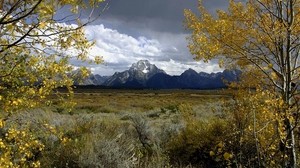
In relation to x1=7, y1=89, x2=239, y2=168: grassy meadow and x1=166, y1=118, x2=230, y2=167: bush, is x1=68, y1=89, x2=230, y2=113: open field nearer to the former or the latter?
x1=166, y1=118, x2=230, y2=167: bush

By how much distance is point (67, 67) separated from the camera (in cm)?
559

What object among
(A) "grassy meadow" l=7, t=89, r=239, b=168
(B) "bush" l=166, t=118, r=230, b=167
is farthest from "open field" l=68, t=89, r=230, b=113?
(A) "grassy meadow" l=7, t=89, r=239, b=168

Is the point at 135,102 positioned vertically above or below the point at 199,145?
below

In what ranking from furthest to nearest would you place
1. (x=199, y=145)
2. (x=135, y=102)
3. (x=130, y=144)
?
(x=135, y=102), (x=199, y=145), (x=130, y=144)

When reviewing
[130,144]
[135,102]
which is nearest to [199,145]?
[130,144]

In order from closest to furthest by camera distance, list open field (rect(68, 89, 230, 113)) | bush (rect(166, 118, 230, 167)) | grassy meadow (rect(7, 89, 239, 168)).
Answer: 1. grassy meadow (rect(7, 89, 239, 168))
2. bush (rect(166, 118, 230, 167))
3. open field (rect(68, 89, 230, 113))

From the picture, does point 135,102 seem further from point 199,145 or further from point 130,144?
point 130,144

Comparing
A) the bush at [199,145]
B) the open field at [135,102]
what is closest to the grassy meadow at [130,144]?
the bush at [199,145]

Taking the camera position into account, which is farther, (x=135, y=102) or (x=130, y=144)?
(x=135, y=102)

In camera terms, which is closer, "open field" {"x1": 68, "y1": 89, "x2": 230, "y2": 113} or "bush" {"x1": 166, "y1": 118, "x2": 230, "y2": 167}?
"bush" {"x1": 166, "y1": 118, "x2": 230, "y2": 167}

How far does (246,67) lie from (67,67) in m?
5.20

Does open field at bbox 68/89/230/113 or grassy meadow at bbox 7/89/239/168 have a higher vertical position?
grassy meadow at bbox 7/89/239/168

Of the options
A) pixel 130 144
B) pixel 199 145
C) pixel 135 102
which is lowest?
pixel 135 102

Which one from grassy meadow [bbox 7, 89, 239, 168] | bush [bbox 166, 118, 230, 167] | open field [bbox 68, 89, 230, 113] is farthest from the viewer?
open field [bbox 68, 89, 230, 113]
